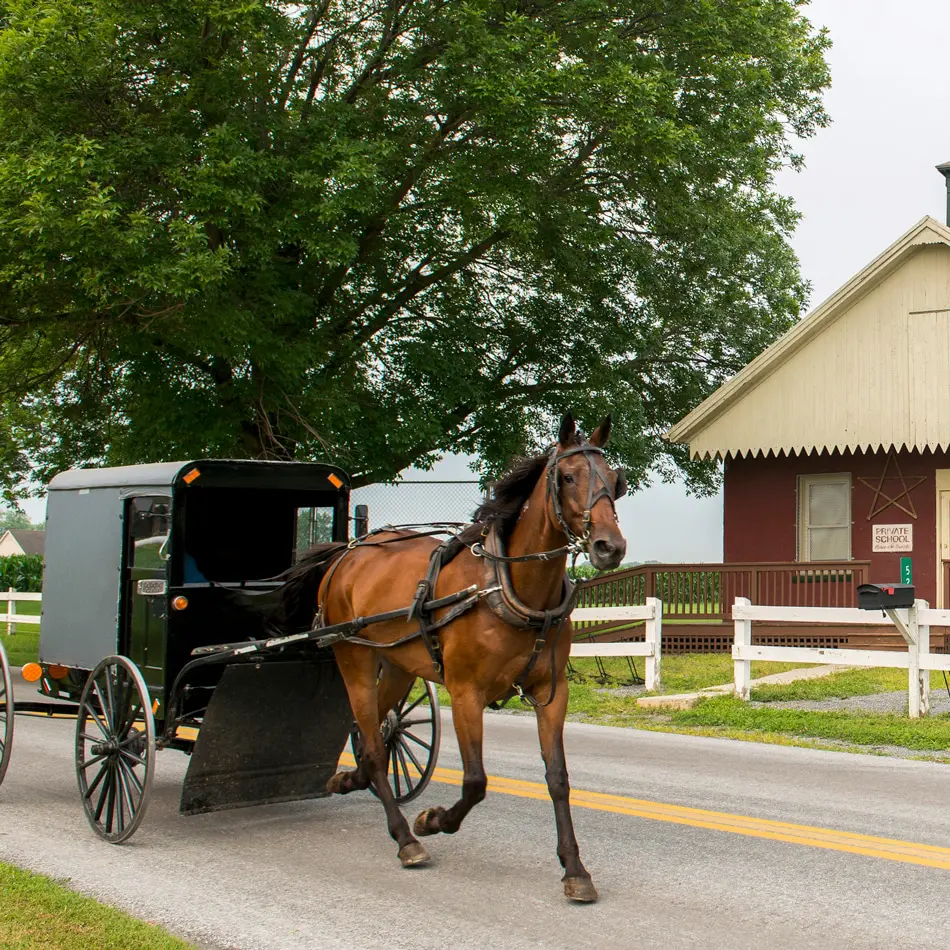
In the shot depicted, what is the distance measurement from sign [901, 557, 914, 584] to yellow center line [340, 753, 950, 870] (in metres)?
14.7

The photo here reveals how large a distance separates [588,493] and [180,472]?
330cm

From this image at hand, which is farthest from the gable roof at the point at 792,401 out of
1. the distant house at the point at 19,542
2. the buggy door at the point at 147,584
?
the distant house at the point at 19,542

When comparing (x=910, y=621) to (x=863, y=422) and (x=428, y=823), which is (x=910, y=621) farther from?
(x=863, y=422)

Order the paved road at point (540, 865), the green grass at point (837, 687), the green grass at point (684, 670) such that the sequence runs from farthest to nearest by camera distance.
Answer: the green grass at point (684, 670) < the green grass at point (837, 687) < the paved road at point (540, 865)

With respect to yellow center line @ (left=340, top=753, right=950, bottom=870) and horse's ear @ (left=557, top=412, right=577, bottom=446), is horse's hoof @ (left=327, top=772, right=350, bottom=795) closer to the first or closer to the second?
yellow center line @ (left=340, top=753, right=950, bottom=870)

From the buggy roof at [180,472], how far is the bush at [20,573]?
5908 cm

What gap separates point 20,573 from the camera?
68.0m

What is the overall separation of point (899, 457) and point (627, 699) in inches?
385

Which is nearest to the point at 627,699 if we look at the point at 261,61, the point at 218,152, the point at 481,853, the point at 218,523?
the point at 218,523

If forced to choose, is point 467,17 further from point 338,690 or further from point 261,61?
point 338,690

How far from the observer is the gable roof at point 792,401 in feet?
71.6

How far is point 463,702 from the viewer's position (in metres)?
6.55

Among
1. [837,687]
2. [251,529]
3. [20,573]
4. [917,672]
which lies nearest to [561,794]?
[251,529]

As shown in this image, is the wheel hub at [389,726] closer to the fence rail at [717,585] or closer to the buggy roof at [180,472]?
the buggy roof at [180,472]
